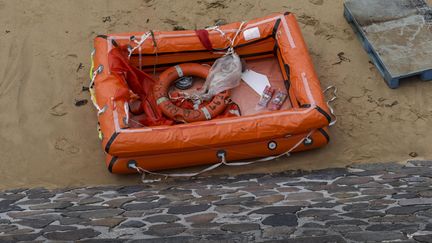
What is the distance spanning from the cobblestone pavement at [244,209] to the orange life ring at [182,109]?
1.97 feet

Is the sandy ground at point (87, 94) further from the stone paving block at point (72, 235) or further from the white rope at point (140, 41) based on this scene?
the stone paving block at point (72, 235)

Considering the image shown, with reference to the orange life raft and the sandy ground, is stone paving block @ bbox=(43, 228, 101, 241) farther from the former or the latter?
the sandy ground

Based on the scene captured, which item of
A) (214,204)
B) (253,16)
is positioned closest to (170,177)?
(214,204)

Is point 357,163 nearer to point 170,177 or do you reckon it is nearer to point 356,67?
point 356,67

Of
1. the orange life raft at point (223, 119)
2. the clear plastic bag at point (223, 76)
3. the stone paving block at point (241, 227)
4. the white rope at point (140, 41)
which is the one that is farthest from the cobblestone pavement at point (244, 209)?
the white rope at point (140, 41)

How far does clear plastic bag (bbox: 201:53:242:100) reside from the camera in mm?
6109

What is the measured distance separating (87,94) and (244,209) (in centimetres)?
279

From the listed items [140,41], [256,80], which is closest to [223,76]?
[256,80]

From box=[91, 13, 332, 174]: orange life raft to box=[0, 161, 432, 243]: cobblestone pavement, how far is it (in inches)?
10.1

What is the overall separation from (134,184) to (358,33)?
2.83 metres

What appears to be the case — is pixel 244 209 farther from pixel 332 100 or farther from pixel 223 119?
pixel 332 100

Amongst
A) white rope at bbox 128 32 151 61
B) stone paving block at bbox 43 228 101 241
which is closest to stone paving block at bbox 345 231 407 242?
stone paving block at bbox 43 228 101 241

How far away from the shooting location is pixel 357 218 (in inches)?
147

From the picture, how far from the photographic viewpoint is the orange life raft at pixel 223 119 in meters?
5.48
